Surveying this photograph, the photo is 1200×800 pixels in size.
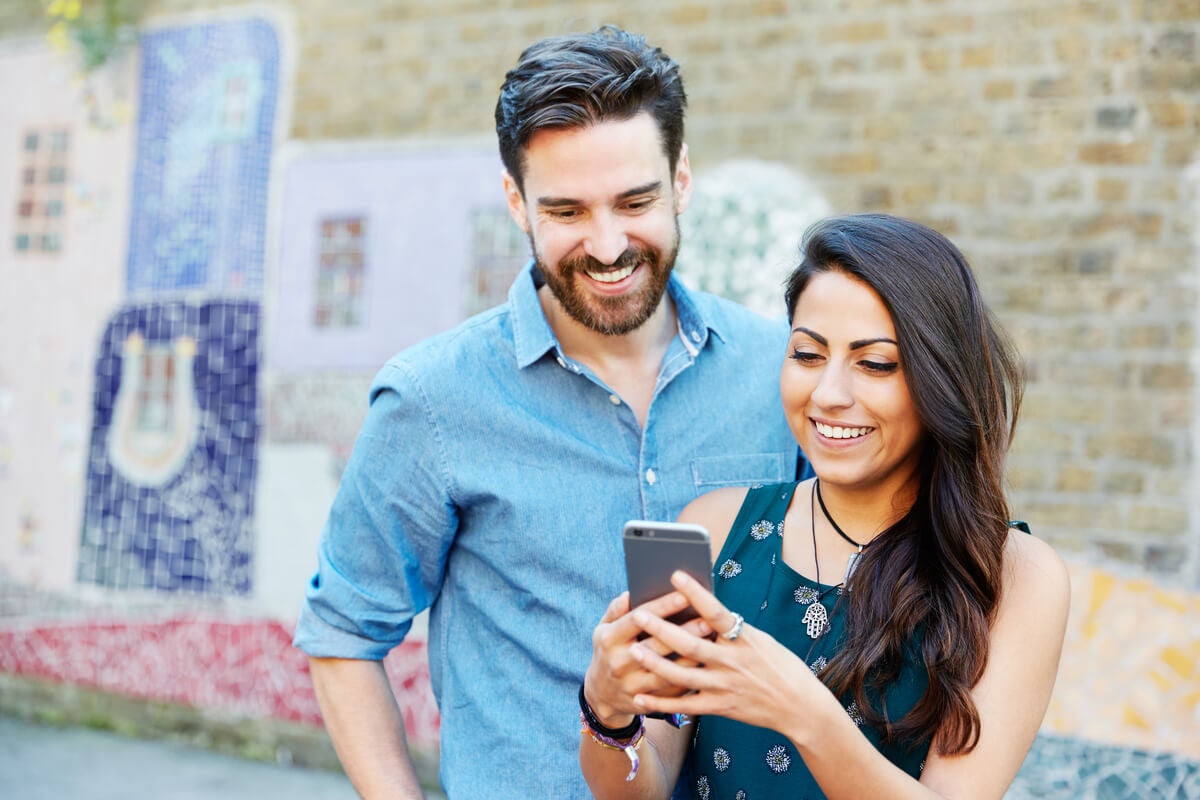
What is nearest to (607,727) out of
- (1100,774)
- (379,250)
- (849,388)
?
(849,388)

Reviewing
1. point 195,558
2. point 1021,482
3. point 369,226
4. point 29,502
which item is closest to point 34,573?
point 29,502

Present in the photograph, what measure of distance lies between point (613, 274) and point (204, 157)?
4.49 m

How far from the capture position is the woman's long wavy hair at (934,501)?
5.93 ft

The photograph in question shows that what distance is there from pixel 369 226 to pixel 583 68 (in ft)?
11.8

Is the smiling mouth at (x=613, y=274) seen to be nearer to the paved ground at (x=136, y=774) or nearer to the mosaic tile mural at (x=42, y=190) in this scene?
the paved ground at (x=136, y=774)

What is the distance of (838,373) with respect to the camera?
1950 mm

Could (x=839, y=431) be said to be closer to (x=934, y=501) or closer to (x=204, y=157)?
(x=934, y=501)

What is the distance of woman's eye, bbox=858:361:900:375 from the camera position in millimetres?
1926

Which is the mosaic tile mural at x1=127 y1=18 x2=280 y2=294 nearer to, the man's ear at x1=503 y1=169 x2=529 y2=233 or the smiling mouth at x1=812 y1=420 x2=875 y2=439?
the man's ear at x1=503 y1=169 x2=529 y2=233

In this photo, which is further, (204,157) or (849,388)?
(204,157)

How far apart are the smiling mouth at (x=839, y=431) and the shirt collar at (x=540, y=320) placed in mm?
530

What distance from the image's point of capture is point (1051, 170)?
4.28 meters

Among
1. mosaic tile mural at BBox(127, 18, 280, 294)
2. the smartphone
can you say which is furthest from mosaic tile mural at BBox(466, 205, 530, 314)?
the smartphone

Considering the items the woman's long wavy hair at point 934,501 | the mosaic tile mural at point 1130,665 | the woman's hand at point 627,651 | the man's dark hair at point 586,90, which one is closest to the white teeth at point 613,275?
the man's dark hair at point 586,90
